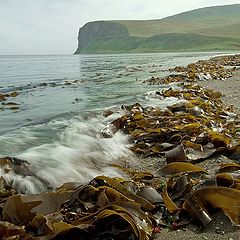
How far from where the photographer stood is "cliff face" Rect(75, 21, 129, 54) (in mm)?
118125

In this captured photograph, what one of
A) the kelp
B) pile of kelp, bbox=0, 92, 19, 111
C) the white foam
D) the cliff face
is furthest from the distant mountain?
the kelp

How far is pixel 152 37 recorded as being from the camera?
338ft

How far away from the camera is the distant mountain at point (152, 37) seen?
90062 millimetres

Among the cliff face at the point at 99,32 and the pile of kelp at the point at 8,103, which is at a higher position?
the cliff face at the point at 99,32

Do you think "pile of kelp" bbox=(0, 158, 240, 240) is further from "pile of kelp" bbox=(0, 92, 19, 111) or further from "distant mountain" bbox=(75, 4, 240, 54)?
"distant mountain" bbox=(75, 4, 240, 54)

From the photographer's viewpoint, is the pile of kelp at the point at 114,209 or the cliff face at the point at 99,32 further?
the cliff face at the point at 99,32

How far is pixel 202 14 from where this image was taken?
593ft

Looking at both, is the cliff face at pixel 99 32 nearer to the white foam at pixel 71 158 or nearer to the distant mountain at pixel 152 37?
the distant mountain at pixel 152 37

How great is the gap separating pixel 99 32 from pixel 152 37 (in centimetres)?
Answer: 2689

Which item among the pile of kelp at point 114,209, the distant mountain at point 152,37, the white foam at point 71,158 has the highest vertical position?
the distant mountain at point 152,37

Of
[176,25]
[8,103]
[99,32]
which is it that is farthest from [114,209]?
[176,25]

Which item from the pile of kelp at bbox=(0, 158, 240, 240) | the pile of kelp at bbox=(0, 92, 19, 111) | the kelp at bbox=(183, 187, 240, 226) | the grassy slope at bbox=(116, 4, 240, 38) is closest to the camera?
the pile of kelp at bbox=(0, 158, 240, 240)

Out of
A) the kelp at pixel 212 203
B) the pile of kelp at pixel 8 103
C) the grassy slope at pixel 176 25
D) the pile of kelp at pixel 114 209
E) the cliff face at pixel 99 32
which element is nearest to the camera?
the pile of kelp at pixel 114 209

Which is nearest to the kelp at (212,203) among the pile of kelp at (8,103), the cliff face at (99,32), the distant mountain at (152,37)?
the pile of kelp at (8,103)
